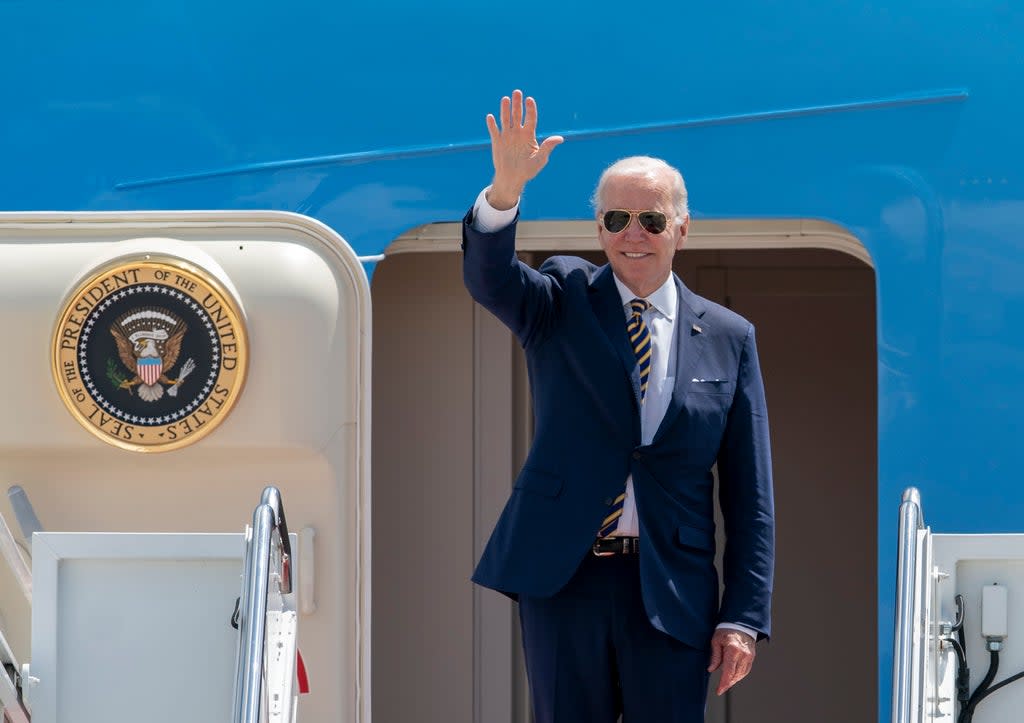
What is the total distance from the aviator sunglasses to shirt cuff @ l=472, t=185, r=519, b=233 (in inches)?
7.0

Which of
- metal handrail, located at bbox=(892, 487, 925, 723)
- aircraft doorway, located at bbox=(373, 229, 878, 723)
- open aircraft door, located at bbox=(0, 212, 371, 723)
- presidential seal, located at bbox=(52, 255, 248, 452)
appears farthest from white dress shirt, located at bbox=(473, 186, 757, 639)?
aircraft doorway, located at bbox=(373, 229, 878, 723)

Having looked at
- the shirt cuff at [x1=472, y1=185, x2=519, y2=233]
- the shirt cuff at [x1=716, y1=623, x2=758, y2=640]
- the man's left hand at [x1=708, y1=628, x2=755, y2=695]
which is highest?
the shirt cuff at [x1=472, y1=185, x2=519, y2=233]

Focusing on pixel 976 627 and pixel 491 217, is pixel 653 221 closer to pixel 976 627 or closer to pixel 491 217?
pixel 491 217

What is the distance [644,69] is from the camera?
11.7ft

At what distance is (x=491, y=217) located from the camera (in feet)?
8.14

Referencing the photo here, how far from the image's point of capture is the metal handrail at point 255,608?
2.54 meters

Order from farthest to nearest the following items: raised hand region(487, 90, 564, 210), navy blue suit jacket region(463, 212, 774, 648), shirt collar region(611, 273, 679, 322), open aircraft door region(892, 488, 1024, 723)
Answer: open aircraft door region(892, 488, 1024, 723) < shirt collar region(611, 273, 679, 322) < navy blue suit jacket region(463, 212, 774, 648) < raised hand region(487, 90, 564, 210)

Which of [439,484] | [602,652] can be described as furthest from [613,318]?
[439,484]

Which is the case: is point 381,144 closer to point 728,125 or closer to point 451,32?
point 451,32

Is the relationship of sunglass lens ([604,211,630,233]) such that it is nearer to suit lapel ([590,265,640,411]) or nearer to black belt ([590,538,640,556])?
suit lapel ([590,265,640,411])

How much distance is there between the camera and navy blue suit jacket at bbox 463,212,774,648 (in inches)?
101

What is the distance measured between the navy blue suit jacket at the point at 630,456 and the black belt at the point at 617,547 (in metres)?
0.04

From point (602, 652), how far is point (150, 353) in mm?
1372

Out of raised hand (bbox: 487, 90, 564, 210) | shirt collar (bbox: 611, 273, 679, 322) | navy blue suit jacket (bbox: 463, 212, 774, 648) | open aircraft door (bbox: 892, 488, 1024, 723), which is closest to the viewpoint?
raised hand (bbox: 487, 90, 564, 210)
